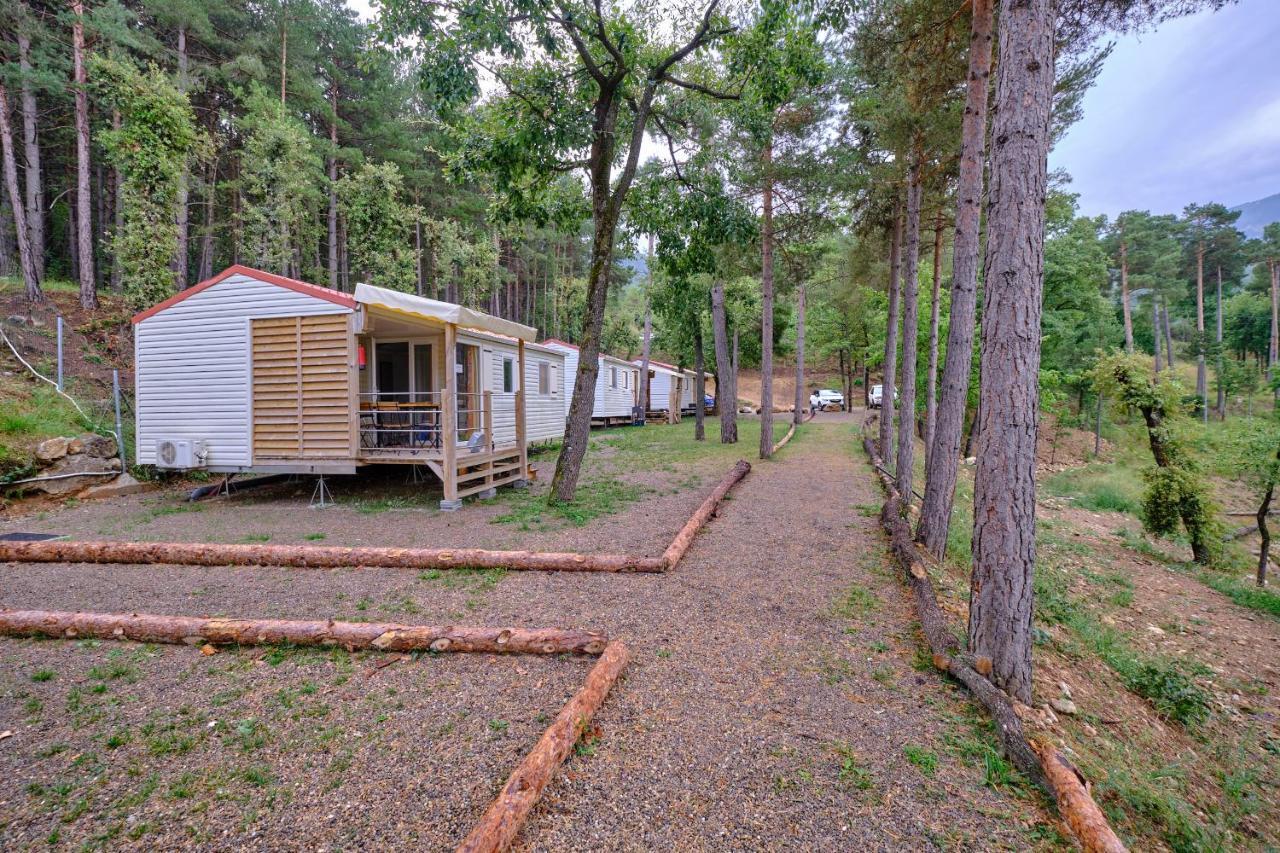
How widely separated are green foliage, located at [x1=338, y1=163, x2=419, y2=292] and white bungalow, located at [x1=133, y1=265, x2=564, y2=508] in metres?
13.0

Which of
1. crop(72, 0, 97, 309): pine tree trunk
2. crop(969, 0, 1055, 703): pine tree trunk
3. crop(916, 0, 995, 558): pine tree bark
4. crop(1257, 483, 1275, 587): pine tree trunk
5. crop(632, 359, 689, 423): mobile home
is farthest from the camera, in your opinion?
crop(632, 359, 689, 423): mobile home

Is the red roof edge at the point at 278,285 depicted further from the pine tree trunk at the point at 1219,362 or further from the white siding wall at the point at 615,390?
the pine tree trunk at the point at 1219,362

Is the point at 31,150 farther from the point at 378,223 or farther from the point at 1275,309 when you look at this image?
the point at 1275,309

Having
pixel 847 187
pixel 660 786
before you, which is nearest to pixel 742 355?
pixel 847 187

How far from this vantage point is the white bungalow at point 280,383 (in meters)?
7.76

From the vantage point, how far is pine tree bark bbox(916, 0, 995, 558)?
216 inches

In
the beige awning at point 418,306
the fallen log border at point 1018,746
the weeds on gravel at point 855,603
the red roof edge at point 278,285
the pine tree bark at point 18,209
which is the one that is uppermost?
the pine tree bark at point 18,209

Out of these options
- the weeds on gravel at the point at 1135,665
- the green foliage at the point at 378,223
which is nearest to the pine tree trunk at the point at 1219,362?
the weeds on gravel at the point at 1135,665

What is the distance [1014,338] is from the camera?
10.1 ft

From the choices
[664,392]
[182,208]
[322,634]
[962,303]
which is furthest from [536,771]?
[664,392]

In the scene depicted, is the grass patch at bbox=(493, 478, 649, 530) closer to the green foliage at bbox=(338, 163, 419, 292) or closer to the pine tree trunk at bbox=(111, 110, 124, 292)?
the pine tree trunk at bbox=(111, 110, 124, 292)

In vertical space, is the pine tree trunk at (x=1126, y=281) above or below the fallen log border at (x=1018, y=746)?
above

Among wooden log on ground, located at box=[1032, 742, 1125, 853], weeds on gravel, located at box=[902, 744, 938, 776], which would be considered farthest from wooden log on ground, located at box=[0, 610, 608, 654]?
wooden log on ground, located at box=[1032, 742, 1125, 853]

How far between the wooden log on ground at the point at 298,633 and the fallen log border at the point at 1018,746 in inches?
81.5
